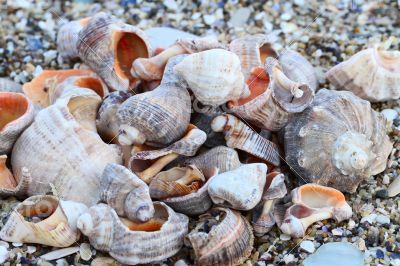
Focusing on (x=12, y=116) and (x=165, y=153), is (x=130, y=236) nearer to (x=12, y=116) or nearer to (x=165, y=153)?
(x=165, y=153)

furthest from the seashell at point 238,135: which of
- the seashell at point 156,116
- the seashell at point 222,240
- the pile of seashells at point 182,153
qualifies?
the seashell at point 222,240

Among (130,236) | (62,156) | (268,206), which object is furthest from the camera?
(62,156)

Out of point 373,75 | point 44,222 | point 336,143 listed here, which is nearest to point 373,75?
point 373,75

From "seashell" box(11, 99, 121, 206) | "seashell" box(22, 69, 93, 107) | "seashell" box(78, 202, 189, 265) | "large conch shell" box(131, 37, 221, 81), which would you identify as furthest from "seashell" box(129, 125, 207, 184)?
"seashell" box(22, 69, 93, 107)

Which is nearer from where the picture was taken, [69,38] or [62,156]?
[62,156]

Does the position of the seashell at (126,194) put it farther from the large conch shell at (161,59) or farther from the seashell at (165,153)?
the large conch shell at (161,59)
